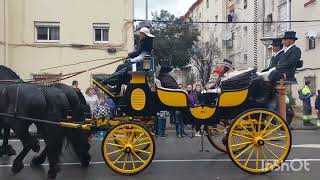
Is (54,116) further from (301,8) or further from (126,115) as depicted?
(301,8)

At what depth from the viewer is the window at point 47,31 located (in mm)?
22047

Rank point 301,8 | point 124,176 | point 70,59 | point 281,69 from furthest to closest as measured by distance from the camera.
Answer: point 301,8 < point 70,59 < point 281,69 < point 124,176

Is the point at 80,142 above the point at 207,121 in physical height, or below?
below

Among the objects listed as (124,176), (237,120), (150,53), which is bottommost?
(124,176)

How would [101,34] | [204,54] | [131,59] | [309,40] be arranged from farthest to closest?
[204,54], [309,40], [101,34], [131,59]

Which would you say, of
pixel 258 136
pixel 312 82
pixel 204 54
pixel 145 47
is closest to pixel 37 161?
pixel 145 47

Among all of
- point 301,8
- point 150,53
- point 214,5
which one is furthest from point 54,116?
point 214,5

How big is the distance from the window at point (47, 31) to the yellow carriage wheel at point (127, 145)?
14.2 m

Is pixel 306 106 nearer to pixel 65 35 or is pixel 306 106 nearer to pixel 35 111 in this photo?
pixel 65 35

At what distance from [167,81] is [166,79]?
0.06m

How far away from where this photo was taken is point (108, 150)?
891cm

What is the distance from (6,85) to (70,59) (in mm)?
13263

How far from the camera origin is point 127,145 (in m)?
8.66

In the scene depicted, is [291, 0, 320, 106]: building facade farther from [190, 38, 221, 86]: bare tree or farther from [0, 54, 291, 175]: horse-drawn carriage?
[0, 54, 291, 175]: horse-drawn carriage
